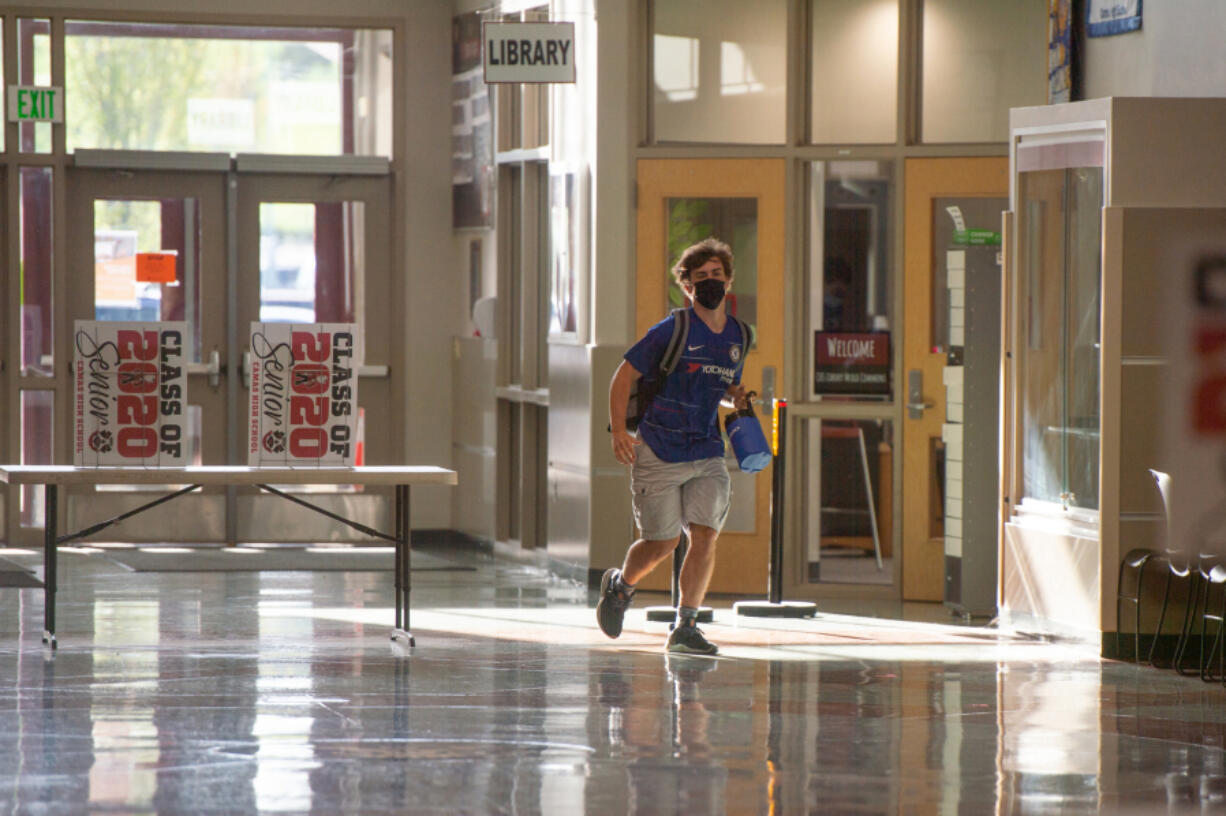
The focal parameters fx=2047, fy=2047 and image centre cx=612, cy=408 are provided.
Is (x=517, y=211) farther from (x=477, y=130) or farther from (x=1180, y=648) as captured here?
(x=1180, y=648)

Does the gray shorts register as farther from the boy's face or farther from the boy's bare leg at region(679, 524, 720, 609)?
the boy's face

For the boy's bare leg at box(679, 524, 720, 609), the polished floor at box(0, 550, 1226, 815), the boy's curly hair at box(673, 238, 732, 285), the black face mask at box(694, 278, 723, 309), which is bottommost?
the polished floor at box(0, 550, 1226, 815)

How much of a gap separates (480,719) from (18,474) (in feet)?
7.91

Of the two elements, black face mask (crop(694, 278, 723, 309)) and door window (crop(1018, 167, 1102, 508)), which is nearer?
black face mask (crop(694, 278, 723, 309))

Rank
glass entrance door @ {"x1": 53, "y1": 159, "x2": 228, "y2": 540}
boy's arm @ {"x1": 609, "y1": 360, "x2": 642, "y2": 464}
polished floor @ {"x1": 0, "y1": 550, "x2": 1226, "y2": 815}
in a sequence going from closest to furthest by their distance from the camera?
polished floor @ {"x1": 0, "y1": 550, "x2": 1226, "y2": 815} → boy's arm @ {"x1": 609, "y1": 360, "x2": 642, "y2": 464} → glass entrance door @ {"x1": 53, "y1": 159, "x2": 228, "y2": 540}

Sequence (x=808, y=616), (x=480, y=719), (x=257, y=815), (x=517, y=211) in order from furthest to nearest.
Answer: (x=517, y=211), (x=808, y=616), (x=480, y=719), (x=257, y=815)

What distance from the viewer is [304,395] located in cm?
807

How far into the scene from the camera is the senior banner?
802 cm

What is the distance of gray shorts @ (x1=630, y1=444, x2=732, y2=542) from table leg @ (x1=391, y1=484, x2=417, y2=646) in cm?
100

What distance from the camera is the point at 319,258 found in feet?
40.9

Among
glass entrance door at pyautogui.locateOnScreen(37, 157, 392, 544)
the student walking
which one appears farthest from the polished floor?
glass entrance door at pyautogui.locateOnScreen(37, 157, 392, 544)

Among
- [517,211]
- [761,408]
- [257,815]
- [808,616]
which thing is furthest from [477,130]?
[257,815]

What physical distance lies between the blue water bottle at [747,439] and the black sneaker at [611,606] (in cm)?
71

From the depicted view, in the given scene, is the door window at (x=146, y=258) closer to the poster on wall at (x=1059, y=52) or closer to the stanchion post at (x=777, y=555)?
the stanchion post at (x=777, y=555)
